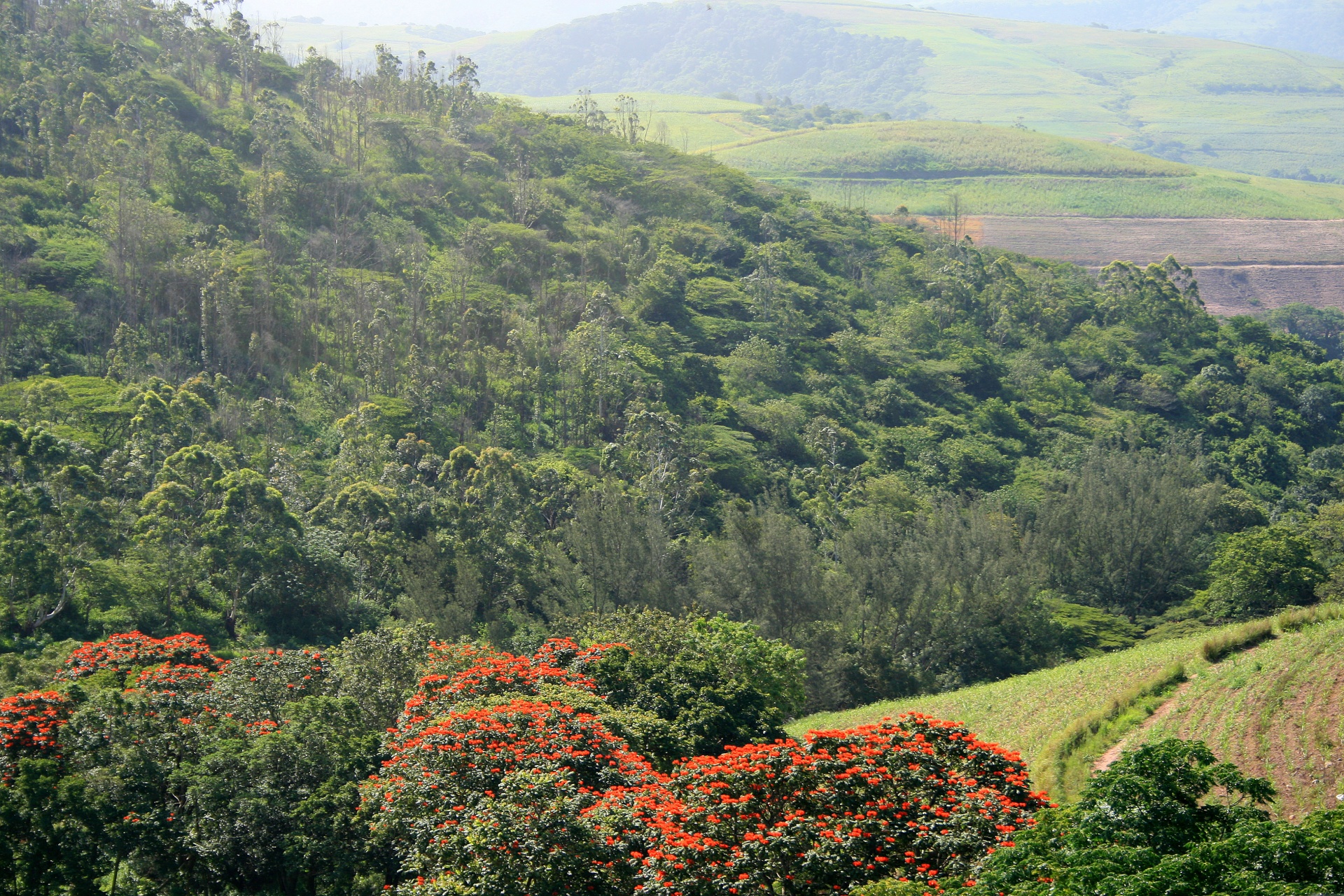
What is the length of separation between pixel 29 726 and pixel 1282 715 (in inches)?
950

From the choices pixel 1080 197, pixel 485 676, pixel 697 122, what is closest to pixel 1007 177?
pixel 1080 197

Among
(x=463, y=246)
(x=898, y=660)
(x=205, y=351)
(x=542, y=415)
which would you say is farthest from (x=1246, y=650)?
(x=463, y=246)

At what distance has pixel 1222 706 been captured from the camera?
24.1 m

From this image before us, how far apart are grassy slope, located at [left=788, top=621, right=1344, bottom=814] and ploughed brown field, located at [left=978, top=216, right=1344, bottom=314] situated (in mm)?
94985

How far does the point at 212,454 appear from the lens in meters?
37.8

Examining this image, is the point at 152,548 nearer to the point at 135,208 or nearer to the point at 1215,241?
the point at 135,208

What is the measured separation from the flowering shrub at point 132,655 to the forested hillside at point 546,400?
174cm

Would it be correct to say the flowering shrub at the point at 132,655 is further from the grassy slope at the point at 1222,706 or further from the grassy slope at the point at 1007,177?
the grassy slope at the point at 1007,177

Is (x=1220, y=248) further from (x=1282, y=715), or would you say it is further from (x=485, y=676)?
(x=485, y=676)

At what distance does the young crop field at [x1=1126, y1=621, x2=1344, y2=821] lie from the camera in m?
19.8

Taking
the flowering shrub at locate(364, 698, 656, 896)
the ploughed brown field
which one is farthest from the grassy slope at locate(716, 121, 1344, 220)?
the flowering shrub at locate(364, 698, 656, 896)

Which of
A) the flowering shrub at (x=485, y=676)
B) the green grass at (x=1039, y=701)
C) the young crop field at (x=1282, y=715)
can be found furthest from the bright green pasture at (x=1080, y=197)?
the flowering shrub at (x=485, y=676)

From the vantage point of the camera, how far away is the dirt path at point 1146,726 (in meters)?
22.9

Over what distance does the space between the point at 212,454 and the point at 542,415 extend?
775 inches
